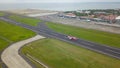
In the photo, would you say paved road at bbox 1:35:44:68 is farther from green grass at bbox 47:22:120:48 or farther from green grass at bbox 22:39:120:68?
green grass at bbox 47:22:120:48

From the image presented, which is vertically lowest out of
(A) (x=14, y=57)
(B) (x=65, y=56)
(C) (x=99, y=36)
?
(B) (x=65, y=56)

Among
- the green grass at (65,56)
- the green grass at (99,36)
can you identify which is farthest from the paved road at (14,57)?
the green grass at (99,36)

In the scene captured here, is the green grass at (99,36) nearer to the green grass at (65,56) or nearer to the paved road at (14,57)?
the green grass at (65,56)

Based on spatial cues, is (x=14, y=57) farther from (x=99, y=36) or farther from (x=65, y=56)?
(x=99, y=36)

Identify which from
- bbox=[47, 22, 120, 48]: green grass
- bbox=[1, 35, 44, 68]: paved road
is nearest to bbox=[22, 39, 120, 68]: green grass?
bbox=[1, 35, 44, 68]: paved road

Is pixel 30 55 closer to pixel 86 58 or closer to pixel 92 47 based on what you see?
pixel 86 58

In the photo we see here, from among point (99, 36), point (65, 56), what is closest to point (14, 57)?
point (65, 56)

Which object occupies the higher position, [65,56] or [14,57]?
[14,57]
